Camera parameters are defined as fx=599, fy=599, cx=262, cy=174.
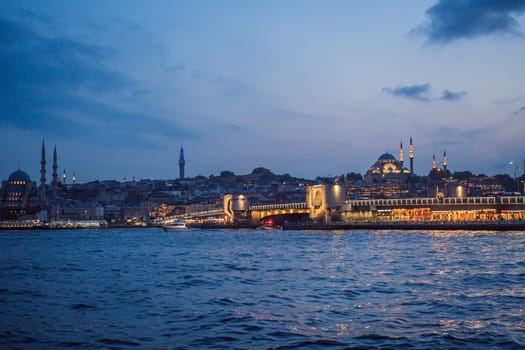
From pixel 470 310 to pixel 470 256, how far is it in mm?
14045

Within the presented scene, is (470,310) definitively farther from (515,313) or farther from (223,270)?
(223,270)

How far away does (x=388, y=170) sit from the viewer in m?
176

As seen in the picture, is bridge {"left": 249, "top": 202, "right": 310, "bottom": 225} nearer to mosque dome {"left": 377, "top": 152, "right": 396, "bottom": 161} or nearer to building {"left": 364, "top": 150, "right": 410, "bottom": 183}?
building {"left": 364, "top": 150, "right": 410, "bottom": 183}

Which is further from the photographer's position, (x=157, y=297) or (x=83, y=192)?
(x=83, y=192)

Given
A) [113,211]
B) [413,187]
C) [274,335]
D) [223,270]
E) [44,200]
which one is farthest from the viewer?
[413,187]

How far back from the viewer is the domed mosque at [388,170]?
169m

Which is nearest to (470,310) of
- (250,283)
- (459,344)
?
(459,344)

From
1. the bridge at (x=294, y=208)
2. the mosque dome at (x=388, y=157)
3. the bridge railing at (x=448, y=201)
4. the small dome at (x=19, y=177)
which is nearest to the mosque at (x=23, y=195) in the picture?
the small dome at (x=19, y=177)

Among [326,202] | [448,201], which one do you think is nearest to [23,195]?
[326,202]

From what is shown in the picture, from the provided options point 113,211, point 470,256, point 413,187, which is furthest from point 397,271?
point 413,187

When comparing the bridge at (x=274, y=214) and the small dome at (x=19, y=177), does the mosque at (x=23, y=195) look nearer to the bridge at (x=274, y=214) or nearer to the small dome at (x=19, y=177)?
the small dome at (x=19, y=177)

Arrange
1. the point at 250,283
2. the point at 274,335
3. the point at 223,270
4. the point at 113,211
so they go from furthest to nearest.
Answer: the point at 113,211, the point at 223,270, the point at 250,283, the point at 274,335

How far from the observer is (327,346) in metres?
8.82

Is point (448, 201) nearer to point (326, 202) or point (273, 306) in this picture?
point (326, 202)
